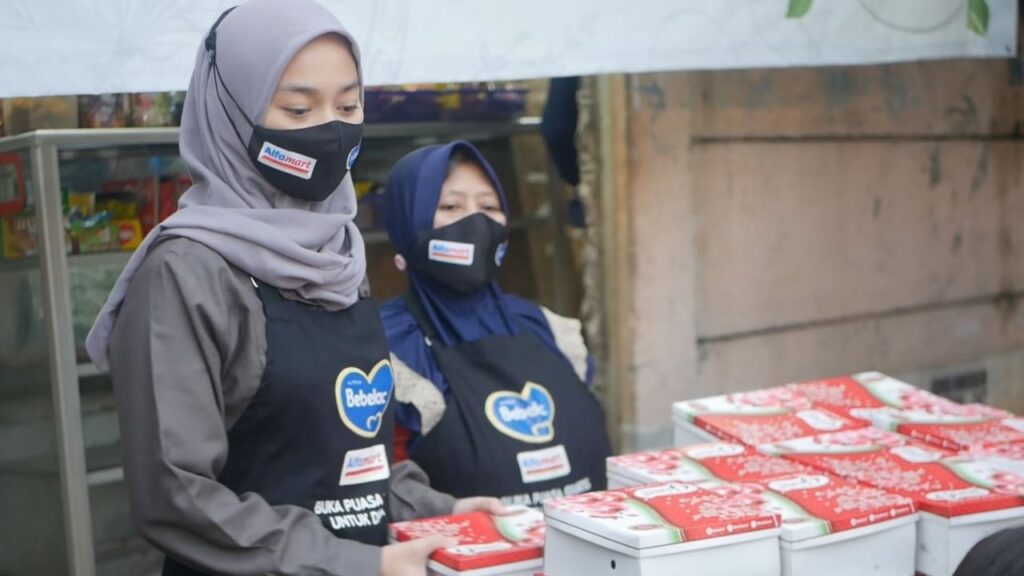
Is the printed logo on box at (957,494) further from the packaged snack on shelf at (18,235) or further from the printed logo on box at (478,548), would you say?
the packaged snack on shelf at (18,235)

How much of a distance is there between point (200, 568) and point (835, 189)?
3.53 m

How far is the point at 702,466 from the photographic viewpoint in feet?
7.14

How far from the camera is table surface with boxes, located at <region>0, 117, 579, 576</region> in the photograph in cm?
328

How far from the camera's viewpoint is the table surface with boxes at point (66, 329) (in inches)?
129

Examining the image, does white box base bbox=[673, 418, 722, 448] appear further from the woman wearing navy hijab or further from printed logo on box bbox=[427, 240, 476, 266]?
printed logo on box bbox=[427, 240, 476, 266]

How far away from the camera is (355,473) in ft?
6.72

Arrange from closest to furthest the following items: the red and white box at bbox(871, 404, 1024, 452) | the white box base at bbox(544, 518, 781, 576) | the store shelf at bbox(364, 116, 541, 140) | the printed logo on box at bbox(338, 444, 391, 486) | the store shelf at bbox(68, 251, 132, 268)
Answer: the white box base at bbox(544, 518, 781, 576) → the printed logo on box at bbox(338, 444, 391, 486) → the red and white box at bbox(871, 404, 1024, 452) → the store shelf at bbox(68, 251, 132, 268) → the store shelf at bbox(364, 116, 541, 140)

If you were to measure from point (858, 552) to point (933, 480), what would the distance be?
257 millimetres

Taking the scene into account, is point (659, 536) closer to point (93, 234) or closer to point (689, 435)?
point (689, 435)

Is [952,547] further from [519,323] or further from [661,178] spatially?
[661,178]

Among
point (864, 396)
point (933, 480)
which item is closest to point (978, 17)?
point (864, 396)

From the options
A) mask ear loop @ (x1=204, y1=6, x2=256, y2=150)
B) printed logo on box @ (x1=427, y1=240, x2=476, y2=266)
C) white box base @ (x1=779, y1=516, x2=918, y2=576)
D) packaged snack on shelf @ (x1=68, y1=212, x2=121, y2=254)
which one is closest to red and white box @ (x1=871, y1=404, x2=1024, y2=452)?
white box base @ (x1=779, y1=516, x2=918, y2=576)

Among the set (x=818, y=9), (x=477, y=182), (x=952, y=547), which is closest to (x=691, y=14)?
(x=818, y=9)

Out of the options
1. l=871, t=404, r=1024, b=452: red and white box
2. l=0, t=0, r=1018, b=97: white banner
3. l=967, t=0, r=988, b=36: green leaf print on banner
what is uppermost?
l=967, t=0, r=988, b=36: green leaf print on banner
